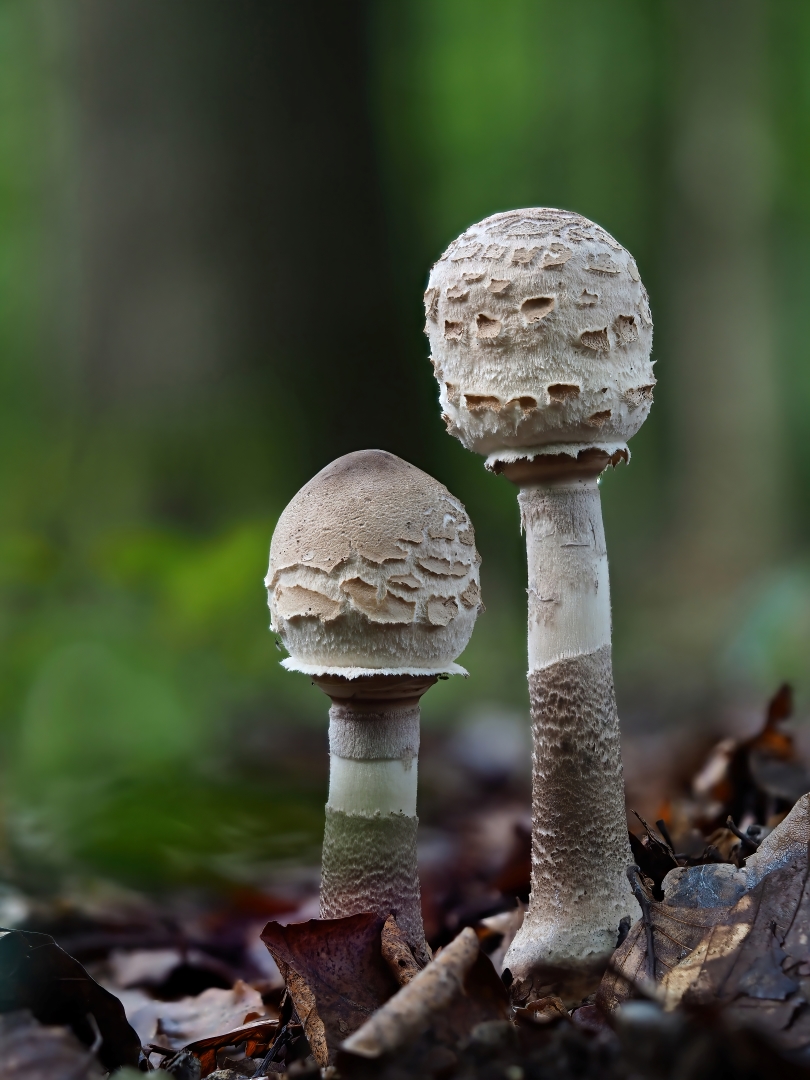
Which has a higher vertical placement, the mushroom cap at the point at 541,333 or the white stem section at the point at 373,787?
the mushroom cap at the point at 541,333

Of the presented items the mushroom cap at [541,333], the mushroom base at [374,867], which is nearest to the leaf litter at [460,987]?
the mushroom base at [374,867]

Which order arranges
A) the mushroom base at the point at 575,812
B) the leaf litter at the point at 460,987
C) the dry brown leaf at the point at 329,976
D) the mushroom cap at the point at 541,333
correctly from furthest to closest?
the mushroom base at the point at 575,812
the mushroom cap at the point at 541,333
the dry brown leaf at the point at 329,976
the leaf litter at the point at 460,987

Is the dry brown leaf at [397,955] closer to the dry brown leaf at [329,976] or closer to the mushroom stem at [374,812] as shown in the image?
the dry brown leaf at [329,976]

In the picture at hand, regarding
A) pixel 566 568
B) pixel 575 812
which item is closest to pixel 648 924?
pixel 575 812

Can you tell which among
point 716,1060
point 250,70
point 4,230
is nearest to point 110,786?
point 716,1060

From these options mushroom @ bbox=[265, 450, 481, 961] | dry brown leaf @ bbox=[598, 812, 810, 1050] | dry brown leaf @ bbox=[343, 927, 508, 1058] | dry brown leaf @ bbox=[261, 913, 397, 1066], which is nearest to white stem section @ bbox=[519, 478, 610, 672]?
mushroom @ bbox=[265, 450, 481, 961]

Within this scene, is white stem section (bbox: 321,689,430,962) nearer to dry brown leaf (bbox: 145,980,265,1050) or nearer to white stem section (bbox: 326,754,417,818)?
white stem section (bbox: 326,754,417,818)
